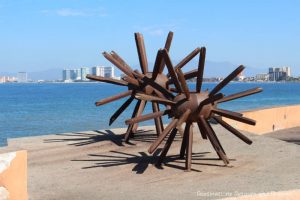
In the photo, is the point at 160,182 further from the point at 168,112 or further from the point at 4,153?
the point at 4,153

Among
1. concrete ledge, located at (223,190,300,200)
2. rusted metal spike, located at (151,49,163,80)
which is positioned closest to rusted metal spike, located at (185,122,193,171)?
rusted metal spike, located at (151,49,163,80)

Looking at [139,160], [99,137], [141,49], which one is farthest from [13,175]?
[99,137]

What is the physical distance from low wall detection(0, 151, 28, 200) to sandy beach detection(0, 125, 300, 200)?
65 centimetres

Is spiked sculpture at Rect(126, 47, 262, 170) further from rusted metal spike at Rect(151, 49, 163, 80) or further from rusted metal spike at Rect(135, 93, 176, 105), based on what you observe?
rusted metal spike at Rect(151, 49, 163, 80)

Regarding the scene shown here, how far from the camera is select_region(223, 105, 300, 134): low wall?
71.1 ft

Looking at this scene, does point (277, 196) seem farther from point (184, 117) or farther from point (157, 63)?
point (157, 63)

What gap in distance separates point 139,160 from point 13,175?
4881mm

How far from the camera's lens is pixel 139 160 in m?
12.1

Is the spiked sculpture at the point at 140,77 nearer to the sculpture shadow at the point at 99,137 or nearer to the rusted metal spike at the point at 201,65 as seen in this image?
the sculpture shadow at the point at 99,137

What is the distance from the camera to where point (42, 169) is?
1148 centimetres

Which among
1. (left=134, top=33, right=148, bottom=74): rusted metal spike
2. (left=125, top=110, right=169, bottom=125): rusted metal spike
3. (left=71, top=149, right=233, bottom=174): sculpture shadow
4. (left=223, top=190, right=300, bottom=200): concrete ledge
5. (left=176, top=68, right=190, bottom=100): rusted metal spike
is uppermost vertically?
(left=134, top=33, right=148, bottom=74): rusted metal spike

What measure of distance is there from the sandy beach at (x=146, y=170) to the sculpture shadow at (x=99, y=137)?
3 cm

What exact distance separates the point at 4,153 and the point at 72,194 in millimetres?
2069

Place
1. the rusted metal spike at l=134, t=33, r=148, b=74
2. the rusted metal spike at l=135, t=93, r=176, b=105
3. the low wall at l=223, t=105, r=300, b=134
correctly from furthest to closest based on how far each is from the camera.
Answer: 1. the low wall at l=223, t=105, r=300, b=134
2. the rusted metal spike at l=134, t=33, r=148, b=74
3. the rusted metal spike at l=135, t=93, r=176, b=105
